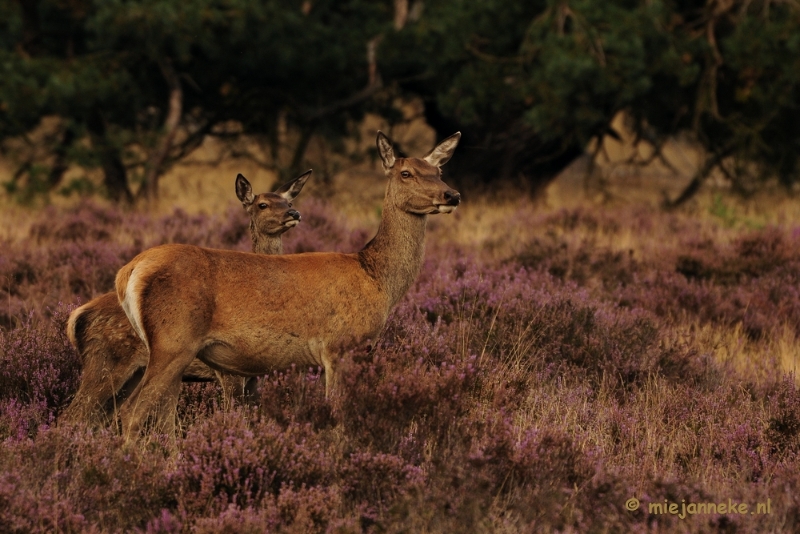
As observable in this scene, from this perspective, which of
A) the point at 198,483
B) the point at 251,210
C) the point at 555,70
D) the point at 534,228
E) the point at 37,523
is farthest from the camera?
the point at 555,70

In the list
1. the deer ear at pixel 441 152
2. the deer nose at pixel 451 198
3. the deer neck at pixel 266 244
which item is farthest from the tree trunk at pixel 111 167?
the deer nose at pixel 451 198

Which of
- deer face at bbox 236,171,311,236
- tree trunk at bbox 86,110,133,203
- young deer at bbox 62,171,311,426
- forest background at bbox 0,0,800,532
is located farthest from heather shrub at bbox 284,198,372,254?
young deer at bbox 62,171,311,426

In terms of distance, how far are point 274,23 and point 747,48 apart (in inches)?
265

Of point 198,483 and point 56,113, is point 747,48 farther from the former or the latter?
point 198,483

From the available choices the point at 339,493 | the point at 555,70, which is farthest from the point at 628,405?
the point at 555,70

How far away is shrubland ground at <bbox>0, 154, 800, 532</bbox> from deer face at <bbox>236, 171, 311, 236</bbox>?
109cm

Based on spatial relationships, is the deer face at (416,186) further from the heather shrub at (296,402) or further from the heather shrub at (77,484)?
the heather shrub at (77,484)

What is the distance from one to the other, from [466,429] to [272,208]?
3.36 m

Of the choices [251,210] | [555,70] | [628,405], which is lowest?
[628,405]

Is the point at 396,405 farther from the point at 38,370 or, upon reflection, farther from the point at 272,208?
the point at 272,208

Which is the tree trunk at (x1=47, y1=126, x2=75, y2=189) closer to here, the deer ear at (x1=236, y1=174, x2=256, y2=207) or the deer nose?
the deer ear at (x1=236, y1=174, x2=256, y2=207)

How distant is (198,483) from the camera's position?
4379 mm

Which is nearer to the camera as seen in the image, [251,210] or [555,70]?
[251,210]

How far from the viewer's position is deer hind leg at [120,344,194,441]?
5.03 meters
